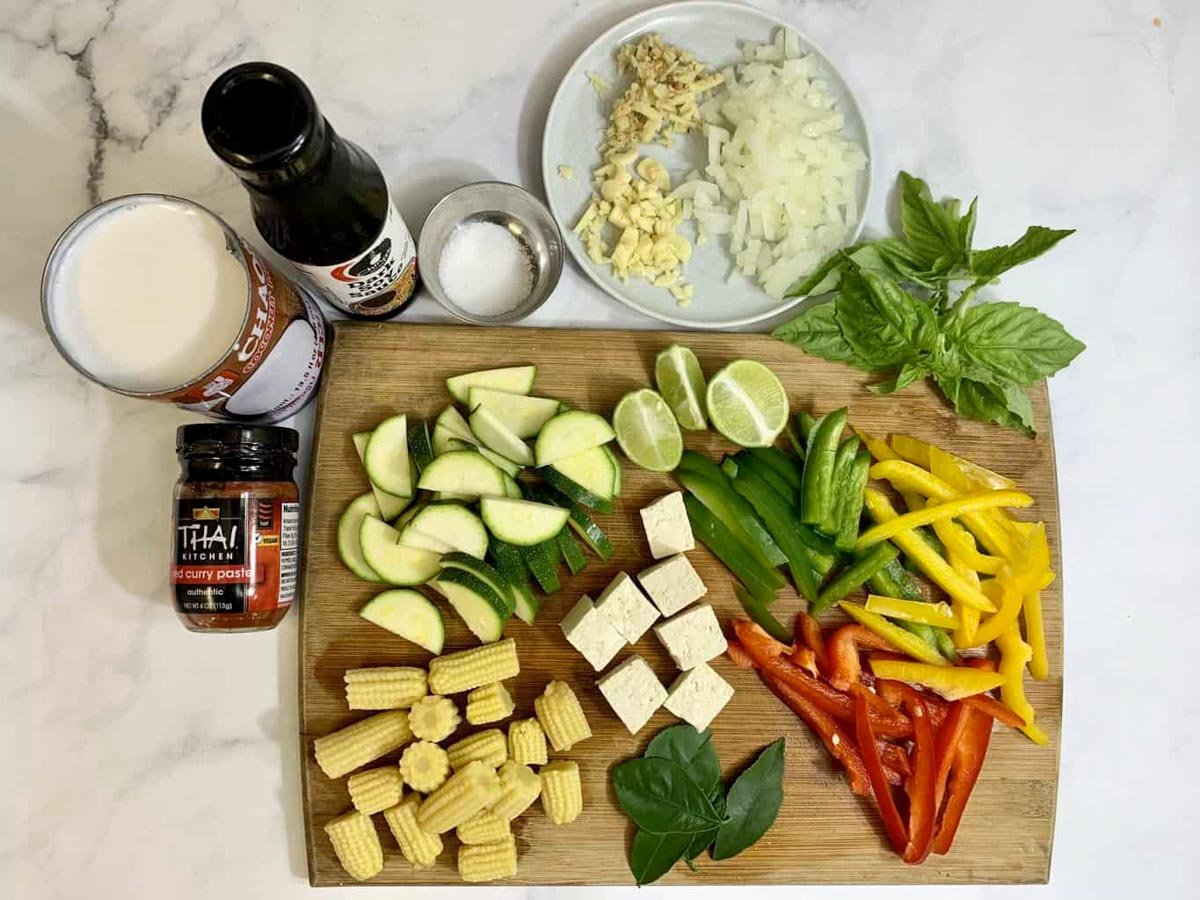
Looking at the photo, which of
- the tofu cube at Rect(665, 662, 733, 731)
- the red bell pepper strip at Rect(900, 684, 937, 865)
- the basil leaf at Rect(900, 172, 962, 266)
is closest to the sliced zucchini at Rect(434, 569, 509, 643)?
the tofu cube at Rect(665, 662, 733, 731)

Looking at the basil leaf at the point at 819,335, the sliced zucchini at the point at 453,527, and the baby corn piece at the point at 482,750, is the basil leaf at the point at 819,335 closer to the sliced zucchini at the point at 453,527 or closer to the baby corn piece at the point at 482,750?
the sliced zucchini at the point at 453,527

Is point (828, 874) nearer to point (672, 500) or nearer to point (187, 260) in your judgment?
point (672, 500)

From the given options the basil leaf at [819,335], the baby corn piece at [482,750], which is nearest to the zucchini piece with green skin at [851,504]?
the basil leaf at [819,335]

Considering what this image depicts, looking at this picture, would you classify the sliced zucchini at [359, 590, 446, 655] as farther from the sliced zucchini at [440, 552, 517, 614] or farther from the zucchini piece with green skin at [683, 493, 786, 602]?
the zucchini piece with green skin at [683, 493, 786, 602]

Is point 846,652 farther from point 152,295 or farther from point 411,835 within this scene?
point 152,295

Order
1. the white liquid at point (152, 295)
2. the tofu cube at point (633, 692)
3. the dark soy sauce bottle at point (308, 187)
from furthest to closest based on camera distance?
1. the tofu cube at point (633, 692)
2. the white liquid at point (152, 295)
3. the dark soy sauce bottle at point (308, 187)

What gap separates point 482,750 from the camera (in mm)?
1993

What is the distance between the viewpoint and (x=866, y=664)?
213 cm

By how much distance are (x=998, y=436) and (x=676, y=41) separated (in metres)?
1.31

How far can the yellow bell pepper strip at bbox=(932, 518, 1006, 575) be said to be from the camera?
81.7 inches

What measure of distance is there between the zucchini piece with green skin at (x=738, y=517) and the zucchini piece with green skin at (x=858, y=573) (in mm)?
136

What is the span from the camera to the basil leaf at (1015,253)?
1.91m

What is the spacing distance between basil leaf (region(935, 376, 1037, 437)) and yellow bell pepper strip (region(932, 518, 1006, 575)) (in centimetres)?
28

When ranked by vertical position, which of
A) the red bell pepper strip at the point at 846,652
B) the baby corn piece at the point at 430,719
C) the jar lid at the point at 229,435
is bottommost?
the baby corn piece at the point at 430,719
